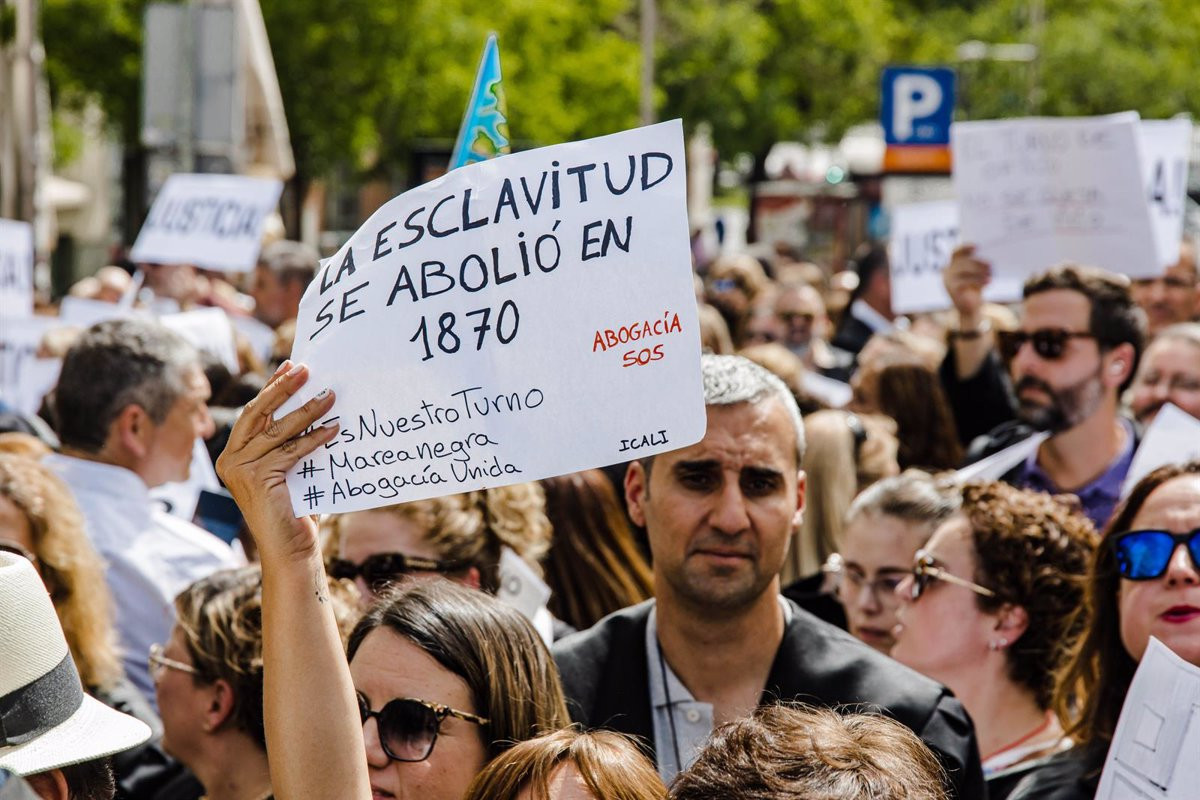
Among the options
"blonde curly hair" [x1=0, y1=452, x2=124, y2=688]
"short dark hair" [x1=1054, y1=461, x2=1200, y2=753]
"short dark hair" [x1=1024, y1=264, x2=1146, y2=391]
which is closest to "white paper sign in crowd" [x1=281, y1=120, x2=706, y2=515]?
"short dark hair" [x1=1054, y1=461, x2=1200, y2=753]

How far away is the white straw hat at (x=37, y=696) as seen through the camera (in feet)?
7.84

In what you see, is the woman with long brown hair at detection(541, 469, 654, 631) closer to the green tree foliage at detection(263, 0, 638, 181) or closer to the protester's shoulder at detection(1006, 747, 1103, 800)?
the protester's shoulder at detection(1006, 747, 1103, 800)

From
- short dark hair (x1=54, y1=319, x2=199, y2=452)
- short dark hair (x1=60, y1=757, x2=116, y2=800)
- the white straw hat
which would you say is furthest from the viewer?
short dark hair (x1=54, y1=319, x2=199, y2=452)

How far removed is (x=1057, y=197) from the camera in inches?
301

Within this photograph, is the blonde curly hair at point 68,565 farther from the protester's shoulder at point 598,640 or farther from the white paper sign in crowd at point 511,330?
the white paper sign in crowd at point 511,330

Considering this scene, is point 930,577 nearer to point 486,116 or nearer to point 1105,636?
point 1105,636

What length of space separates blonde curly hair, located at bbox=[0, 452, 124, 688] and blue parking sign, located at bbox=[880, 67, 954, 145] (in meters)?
11.4

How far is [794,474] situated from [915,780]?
5.39 ft

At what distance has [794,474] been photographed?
3.83m

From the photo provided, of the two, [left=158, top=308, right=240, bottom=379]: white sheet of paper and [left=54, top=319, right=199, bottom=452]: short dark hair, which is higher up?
[left=54, top=319, right=199, bottom=452]: short dark hair

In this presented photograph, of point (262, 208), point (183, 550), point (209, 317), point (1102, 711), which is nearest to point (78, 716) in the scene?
point (1102, 711)

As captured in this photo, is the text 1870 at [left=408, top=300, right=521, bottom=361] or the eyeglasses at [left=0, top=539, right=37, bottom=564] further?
the eyeglasses at [left=0, top=539, right=37, bottom=564]

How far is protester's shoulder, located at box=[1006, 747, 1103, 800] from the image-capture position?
11.3 feet

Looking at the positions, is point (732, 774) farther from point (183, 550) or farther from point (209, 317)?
point (209, 317)
